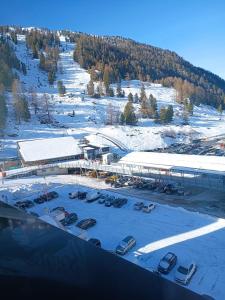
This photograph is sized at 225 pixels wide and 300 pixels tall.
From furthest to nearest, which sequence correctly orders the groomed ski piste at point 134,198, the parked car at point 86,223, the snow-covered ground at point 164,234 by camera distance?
the parked car at point 86,223
the groomed ski piste at point 134,198
the snow-covered ground at point 164,234

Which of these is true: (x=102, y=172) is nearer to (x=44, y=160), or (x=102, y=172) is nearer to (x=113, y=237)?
(x=44, y=160)

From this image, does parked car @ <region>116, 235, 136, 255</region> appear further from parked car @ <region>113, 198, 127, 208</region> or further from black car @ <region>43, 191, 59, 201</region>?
black car @ <region>43, 191, 59, 201</region>

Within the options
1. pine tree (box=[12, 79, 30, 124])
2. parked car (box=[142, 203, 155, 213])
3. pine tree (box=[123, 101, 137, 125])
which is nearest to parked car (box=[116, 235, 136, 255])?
parked car (box=[142, 203, 155, 213])

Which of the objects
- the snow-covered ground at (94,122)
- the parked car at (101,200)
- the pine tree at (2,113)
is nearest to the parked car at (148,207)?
the parked car at (101,200)

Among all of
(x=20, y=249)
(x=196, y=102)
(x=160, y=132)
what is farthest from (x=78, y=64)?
(x=20, y=249)

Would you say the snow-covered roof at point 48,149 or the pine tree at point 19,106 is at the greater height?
the pine tree at point 19,106

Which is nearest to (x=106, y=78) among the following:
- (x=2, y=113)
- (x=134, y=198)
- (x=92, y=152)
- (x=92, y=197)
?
(x=2, y=113)

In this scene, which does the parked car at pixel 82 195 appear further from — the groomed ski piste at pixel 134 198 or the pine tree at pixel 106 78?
the pine tree at pixel 106 78
